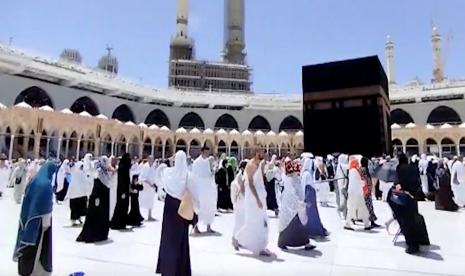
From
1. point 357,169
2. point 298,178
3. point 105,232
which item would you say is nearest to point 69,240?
point 105,232

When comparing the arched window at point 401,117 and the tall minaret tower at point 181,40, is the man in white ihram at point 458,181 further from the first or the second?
the tall minaret tower at point 181,40

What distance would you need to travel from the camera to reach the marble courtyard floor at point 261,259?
321cm

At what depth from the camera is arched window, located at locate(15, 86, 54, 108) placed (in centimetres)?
2480

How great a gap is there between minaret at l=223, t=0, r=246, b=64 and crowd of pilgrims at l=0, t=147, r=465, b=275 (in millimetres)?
46939

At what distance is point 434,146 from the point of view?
29875mm

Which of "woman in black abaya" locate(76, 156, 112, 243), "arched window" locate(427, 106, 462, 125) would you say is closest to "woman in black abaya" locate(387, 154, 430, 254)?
"woman in black abaya" locate(76, 156, 112, 243)

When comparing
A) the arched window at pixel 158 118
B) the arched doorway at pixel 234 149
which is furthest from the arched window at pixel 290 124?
the arched window at pixel 158 118

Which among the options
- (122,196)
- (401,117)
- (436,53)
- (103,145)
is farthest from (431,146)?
(122,196)

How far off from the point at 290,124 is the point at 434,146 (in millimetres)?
13465

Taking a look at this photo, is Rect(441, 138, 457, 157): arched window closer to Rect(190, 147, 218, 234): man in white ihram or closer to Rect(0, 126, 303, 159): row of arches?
Rect(0, 126, 303, 159): row of arches

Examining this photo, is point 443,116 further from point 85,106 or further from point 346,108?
point 85,106

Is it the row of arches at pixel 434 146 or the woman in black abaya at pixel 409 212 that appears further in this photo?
the row of arches at pixel 434 146

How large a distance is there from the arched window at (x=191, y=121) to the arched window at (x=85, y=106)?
8.97 metres

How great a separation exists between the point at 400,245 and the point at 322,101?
477 inches
